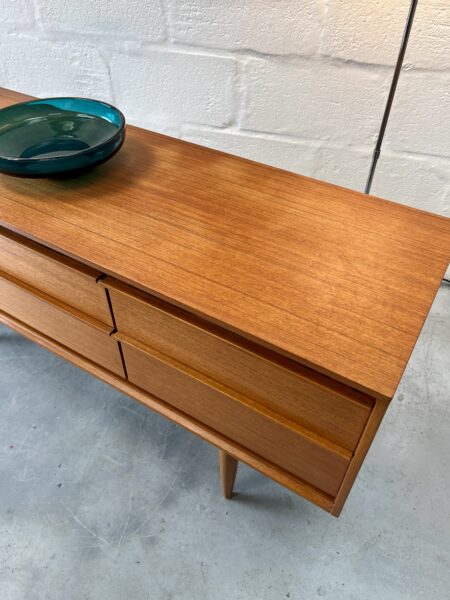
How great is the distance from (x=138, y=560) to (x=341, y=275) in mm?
564

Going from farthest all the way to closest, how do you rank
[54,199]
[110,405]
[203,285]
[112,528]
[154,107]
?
1. [154,107]
2. [110,405]
3. [112,528]
4. [54,199]
5. [203,285]

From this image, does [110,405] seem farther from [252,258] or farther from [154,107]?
[154,107]

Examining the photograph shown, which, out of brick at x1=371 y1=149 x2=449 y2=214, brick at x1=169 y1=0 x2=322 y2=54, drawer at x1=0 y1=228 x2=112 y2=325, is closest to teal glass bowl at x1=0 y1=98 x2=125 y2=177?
drawer at x1=0 y1=228 x2=112 y2=325

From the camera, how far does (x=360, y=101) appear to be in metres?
1.03

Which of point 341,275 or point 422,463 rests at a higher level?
point 341,275

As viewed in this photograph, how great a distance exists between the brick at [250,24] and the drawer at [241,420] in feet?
2.53

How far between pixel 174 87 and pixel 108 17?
9.0 inches

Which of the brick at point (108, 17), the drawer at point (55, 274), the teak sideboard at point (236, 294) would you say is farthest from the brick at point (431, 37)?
the drawer at point (55, 274)

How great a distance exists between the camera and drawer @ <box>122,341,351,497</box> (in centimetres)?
55

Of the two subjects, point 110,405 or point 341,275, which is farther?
point 110,405

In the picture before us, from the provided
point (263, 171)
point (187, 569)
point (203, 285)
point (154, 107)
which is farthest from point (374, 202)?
point (154, 107)

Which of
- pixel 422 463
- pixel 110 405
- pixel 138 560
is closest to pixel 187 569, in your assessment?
pixel 138 560

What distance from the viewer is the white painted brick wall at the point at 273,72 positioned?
3.12 feet

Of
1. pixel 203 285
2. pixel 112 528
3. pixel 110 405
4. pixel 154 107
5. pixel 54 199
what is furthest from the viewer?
pixel 154 107
